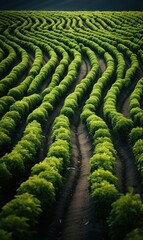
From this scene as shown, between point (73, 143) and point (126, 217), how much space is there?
11883 mm

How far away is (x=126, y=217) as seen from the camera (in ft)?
36.6

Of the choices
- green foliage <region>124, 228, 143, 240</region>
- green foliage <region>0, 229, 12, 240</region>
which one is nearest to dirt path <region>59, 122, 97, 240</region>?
green foliage <region>124, 228, 143, 240</region>

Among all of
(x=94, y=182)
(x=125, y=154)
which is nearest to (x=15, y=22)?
(x=125, y=154)

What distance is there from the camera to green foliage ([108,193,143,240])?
1115cm

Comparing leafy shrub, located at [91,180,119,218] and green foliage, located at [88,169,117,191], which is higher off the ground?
green foliage, located at [88,169,117,191]

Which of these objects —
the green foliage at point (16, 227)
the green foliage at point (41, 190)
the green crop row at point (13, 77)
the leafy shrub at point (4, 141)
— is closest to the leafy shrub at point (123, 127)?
the leafy shrub at point (4, 141)

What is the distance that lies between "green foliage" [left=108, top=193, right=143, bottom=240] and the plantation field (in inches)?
1.5

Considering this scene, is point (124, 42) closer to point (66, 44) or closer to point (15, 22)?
point (66, 44)

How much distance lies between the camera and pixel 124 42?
4525 centimetres

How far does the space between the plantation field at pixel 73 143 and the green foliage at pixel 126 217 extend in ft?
0.12

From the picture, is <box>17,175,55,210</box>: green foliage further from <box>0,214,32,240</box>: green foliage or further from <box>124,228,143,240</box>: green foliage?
<box>124,228,143,240</box>: green foliage

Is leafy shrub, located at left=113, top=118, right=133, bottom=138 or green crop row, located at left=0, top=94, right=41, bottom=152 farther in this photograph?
leafy shrub, located at left=113, top=118, right=133, bottom=138

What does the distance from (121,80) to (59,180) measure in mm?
19355

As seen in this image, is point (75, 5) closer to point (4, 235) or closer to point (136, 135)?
point (136, 135)
